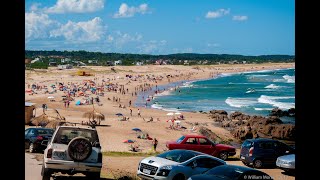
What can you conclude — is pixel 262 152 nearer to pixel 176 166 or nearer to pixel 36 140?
pixel 176 166

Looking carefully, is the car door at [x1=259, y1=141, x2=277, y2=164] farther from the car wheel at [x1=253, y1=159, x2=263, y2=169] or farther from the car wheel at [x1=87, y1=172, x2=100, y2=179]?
the car wheel at [x1=87, y1=172, x2=100, y2=179]

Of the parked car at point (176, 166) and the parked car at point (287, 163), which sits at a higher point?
the parked car at point (176, 166)

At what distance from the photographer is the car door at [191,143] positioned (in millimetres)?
20609

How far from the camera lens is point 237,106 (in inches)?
2559

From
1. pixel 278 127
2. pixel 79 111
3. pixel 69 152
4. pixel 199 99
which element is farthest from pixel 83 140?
pixel 199 99

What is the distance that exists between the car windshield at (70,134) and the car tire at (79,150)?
896 millimetres

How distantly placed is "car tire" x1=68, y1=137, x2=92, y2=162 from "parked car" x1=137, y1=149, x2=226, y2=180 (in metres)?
2.57

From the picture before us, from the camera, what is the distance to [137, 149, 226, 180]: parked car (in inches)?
506


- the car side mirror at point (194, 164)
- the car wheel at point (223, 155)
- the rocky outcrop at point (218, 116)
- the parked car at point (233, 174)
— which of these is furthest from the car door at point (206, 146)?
the rocky outcrop at point (218, 116)

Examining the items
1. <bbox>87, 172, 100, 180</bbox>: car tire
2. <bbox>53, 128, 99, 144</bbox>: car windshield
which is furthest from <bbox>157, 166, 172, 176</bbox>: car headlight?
<bbox>53, 128, 99, 144</bbox>: car windshield

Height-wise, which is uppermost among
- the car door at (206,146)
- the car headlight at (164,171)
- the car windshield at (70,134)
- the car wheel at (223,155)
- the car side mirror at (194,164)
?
the car windshield at (70,134)

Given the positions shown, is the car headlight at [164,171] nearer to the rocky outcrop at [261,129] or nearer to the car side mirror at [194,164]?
the car side mirror at [194,164]

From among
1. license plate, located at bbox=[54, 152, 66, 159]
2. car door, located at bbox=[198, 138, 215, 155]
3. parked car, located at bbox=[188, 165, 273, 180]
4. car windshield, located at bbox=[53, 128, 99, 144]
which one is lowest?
car door, located at bbox=[198, 138, 215, 155]
